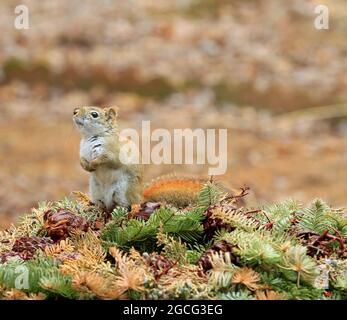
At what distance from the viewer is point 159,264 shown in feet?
4.22

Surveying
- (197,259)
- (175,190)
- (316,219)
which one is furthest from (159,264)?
(175,190)

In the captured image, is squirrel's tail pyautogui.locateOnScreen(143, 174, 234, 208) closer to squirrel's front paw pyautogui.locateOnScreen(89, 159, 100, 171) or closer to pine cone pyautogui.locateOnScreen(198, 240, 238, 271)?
squirrel's front paw pyautogui.locateOnScreen(89, 159, 100, 171)

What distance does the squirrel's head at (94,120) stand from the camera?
1.76 m

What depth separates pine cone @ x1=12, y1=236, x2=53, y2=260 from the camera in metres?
1.39

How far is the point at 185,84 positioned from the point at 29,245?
4.90 meters

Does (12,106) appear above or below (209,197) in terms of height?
above

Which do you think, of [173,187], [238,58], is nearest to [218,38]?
[238,58]

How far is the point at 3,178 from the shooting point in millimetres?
4887

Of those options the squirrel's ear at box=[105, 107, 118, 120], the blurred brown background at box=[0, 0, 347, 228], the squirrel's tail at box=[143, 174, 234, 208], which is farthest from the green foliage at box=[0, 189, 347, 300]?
the blurred brown background at box=[0, 0, 347, 228]

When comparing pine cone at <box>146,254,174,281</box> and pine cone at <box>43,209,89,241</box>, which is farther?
pine cone at <box>43,209,89,241</box>

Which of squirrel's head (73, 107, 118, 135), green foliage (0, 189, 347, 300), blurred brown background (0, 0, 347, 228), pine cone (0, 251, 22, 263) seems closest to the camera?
green foliage (0, 189, 347, 300)

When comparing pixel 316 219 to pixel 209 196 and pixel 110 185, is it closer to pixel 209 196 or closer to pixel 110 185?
pixel 209 196
